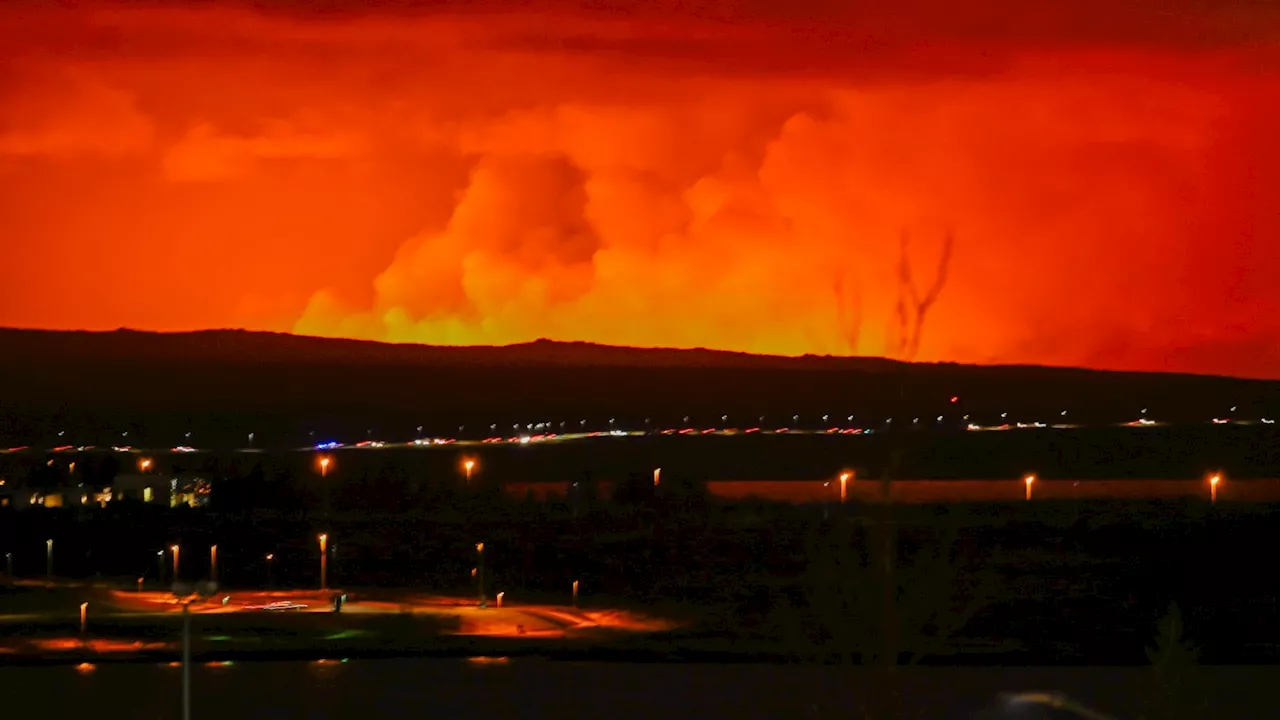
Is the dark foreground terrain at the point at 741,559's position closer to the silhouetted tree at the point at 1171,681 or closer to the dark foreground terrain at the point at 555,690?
the dark foreground terrain at the point at 555,690

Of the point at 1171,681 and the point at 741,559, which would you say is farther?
the point at 741,559

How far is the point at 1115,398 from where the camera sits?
163 m

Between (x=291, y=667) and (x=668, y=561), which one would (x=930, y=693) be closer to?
(x=291, y=667)

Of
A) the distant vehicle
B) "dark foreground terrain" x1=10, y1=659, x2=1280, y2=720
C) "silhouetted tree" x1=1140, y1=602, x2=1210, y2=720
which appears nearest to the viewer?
"silhouetted tree" x1=1140, y1=602, x2=1210, y2=720

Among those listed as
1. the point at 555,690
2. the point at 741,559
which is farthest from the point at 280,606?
the point at 741,559

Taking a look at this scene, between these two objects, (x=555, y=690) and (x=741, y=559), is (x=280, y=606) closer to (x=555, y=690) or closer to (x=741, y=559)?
(x=555, y=690)

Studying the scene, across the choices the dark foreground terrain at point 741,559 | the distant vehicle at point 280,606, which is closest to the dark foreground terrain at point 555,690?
the dark foreground terrain at point 741,559

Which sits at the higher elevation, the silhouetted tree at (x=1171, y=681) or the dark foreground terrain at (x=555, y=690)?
the silhouetted tree at (x=1171, y=681)

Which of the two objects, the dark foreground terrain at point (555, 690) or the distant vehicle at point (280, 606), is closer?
the dark foreground terrain at point (555, 690)

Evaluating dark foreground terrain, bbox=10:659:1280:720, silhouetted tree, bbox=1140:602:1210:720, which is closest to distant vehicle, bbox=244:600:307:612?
dark foreground terrain, bbox=10:659:1280:720

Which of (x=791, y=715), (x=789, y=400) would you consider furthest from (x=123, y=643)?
(x=789, y=400)

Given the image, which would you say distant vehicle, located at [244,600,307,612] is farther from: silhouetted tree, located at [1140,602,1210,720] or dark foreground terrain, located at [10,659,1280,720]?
silhouetted tree, located at [1140,602,1210,720]

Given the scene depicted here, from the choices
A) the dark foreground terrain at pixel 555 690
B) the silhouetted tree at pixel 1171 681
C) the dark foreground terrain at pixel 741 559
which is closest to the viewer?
the silhouetted tree at pixel 1171 681

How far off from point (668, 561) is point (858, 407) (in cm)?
11068
